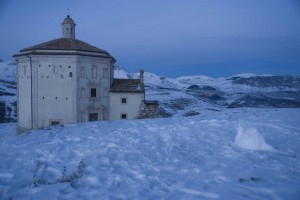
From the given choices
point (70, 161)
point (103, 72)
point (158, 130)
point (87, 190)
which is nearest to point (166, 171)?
point (87, 190)

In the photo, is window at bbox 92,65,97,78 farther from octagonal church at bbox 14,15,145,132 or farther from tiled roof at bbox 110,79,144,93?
tiled roof at bbox 110,79,144,93

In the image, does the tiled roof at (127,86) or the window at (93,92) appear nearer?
the window at (93,92)

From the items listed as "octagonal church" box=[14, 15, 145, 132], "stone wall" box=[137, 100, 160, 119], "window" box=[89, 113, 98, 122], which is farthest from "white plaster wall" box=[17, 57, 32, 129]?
"stone wall" box=[137, 100, 160, 119]

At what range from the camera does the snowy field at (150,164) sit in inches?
214

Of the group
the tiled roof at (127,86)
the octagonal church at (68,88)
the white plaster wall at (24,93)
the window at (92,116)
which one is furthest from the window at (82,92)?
the white plaster wall at (24,93)

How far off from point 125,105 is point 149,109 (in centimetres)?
→ 273

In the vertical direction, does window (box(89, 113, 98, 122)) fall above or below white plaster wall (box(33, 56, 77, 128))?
below

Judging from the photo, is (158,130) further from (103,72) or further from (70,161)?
(103,72)

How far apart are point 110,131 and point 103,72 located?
58.3 ft

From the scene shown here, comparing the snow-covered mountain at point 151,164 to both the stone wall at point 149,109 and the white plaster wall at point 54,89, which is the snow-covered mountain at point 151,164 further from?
the white plaster wall at point 54,89

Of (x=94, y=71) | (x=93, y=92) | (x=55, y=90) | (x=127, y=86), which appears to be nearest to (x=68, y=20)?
(x=94, y=71)

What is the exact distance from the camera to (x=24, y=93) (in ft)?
88.0

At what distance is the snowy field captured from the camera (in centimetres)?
543

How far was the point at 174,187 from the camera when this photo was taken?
5.70m
